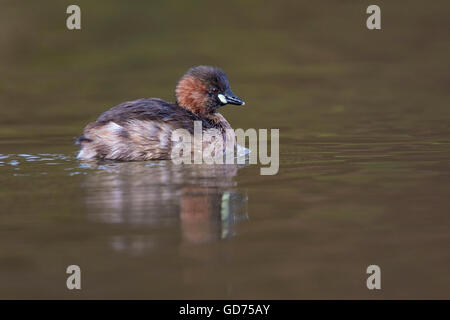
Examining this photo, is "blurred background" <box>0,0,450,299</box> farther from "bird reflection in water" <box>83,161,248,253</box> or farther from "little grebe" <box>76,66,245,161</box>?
"little grebe" <box>76,66,245,161</box>

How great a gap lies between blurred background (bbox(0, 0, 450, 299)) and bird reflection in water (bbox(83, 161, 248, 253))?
0.02m

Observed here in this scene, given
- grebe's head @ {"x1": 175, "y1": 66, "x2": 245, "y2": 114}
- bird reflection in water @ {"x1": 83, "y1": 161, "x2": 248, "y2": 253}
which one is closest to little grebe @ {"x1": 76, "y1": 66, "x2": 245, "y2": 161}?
bird reflection in water @ {"x1": 83, "y1": 161, "x2": 248, "y2": 253}

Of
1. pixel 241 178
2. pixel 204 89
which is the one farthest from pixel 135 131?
pixel 241 178

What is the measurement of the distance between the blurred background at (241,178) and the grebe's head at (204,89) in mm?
879

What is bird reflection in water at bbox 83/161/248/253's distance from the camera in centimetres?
540

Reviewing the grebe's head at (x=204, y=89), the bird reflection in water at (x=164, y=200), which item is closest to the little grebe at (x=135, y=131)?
the bird reflection in water at (x=164, y=200)

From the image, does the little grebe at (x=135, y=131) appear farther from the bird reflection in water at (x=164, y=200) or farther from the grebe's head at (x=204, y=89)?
the grebe's head at (x=204, y=89)

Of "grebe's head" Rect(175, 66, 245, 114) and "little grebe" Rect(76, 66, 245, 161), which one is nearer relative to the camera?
"little grebe" Rect(76, 66, 245, 161)

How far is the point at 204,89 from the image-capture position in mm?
9156

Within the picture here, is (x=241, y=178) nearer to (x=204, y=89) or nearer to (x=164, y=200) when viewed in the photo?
(x=164, y=200)

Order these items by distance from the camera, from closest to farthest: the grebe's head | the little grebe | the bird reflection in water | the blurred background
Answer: the blurred background
the bird reflection in water
the little grebe
the grebe's head

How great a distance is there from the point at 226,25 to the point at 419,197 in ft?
40.9

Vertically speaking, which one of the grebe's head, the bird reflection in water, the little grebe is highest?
the grebe's head

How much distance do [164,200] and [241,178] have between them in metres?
1.17
